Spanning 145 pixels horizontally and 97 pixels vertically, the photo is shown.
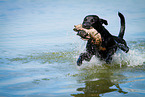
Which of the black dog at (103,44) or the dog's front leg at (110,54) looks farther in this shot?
the dog's front leg at (110,54)

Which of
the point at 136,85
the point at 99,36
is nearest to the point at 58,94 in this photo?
the point at 136,85

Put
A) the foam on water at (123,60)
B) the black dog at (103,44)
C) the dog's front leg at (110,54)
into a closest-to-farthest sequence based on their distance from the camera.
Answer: the black dog at (103,44) → the dog's front leg at (110,54) → the foam on water at (123,60)

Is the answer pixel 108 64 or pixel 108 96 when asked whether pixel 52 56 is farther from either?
pixel 108 96

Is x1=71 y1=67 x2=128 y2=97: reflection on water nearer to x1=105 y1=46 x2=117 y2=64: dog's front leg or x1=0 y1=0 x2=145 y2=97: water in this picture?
x1=0 y1=0 x2=145 y2=97: water

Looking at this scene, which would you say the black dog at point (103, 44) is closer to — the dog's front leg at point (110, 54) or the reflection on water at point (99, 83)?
the dog's front leg at point (110, 54)

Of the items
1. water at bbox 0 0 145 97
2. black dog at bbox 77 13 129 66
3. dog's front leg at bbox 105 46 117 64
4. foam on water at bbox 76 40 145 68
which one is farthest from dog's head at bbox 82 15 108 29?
Result: foam on water at bbox 76 40 145 68

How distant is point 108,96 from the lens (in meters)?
3.86

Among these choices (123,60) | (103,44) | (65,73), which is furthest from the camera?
(123,60)

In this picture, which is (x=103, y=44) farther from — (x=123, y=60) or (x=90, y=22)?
(x=123, y=60)

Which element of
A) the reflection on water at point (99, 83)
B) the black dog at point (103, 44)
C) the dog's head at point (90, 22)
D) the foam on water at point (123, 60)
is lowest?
the reflection on water at point (99, 83)

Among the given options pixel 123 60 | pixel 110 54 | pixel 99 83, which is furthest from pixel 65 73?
pixel 123 60

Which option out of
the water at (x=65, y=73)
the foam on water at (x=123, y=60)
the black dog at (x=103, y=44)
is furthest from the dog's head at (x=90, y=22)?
the foam on water at (x=123, y=60)

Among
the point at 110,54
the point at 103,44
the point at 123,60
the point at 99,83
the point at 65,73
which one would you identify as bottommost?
the point at 99,83

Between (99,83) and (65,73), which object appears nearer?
(99,83)
